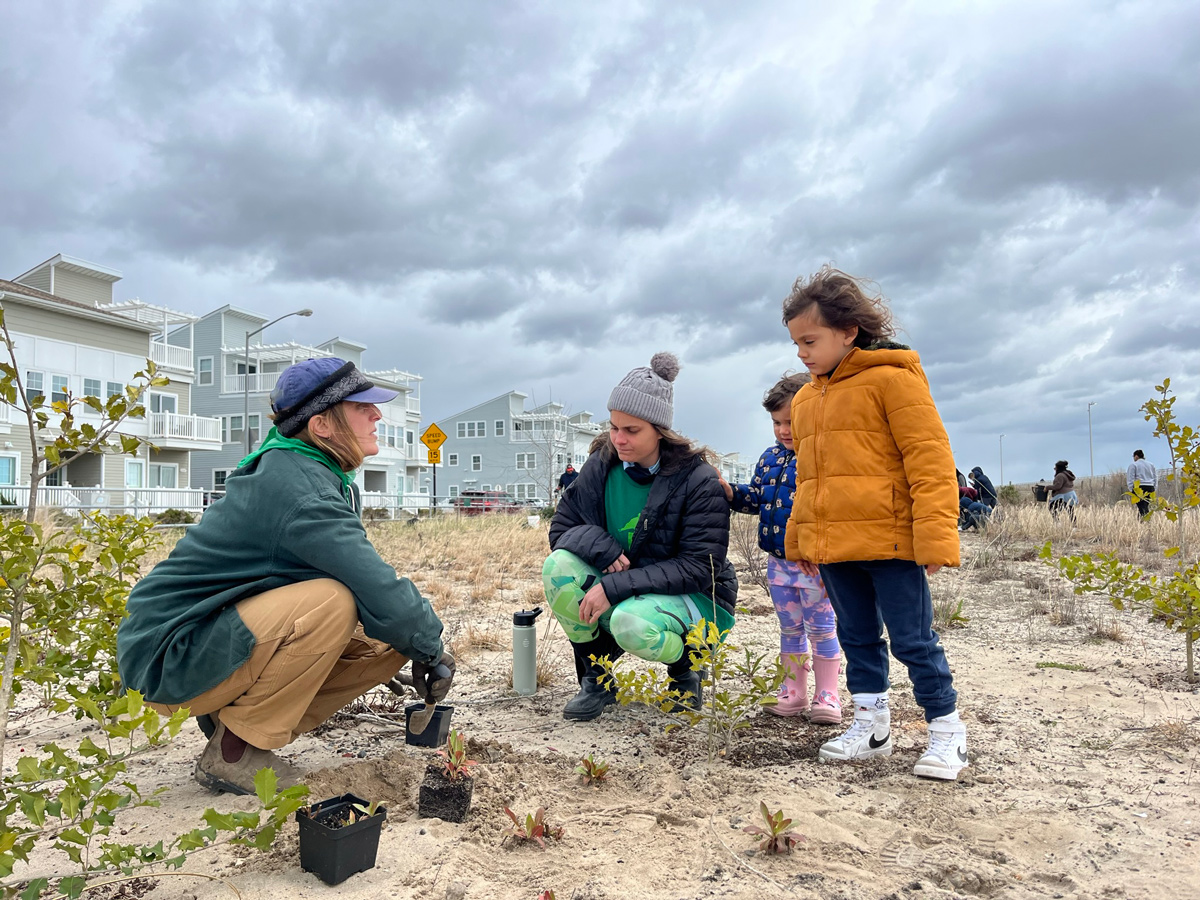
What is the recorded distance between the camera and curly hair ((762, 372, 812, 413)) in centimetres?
391

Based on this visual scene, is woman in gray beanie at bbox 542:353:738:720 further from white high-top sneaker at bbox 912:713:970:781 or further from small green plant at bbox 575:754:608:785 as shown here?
white high-top sneaker at bbox 912:713:970:781

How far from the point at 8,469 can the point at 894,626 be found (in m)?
29.6

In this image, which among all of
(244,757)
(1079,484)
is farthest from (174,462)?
(1079,484)

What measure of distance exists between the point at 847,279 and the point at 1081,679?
9.30ft

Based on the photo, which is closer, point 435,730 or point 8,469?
point 435,730

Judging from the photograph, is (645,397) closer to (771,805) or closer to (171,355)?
(771,805)

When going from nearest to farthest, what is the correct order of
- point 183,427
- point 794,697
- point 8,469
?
point 794,697, point 8,469, point 183,427

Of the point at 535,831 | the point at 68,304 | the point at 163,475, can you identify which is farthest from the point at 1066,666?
the point at 163,475

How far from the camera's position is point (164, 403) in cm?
3256

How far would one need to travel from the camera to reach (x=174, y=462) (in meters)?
32.9

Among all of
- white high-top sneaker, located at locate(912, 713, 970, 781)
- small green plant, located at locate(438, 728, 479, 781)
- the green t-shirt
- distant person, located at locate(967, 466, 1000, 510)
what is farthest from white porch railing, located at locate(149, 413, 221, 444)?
white high-top sneaker, located at locate(912, 713, 970, 781)

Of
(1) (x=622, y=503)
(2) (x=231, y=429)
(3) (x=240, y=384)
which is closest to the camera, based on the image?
(1) (x=622, y=503)

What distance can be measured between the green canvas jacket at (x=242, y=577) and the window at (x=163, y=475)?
A: 109 feet

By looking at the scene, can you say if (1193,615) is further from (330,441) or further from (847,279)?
(330,441)
